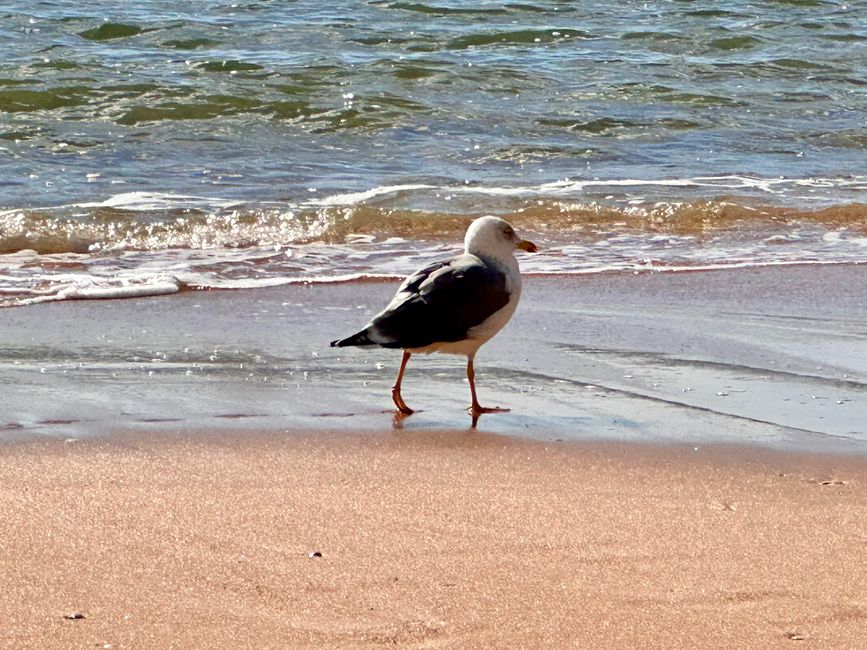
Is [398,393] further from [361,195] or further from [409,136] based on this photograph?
[409,136]

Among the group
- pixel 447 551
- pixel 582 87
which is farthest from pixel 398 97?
pixel 447 551

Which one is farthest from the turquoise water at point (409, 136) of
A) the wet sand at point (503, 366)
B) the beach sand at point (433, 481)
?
the beach sand at point (433, 481)

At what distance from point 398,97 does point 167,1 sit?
5.62 m

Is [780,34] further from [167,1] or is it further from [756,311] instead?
[756,311]

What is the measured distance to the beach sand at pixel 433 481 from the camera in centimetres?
307

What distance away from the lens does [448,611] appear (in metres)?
3.09

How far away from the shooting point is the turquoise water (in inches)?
328

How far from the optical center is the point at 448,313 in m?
5.12

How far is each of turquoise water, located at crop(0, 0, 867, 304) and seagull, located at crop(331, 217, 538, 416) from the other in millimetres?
2145

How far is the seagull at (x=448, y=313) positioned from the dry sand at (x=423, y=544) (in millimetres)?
611

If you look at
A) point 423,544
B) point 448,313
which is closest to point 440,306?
point 448,313

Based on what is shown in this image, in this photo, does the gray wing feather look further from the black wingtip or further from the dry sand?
the dry sand

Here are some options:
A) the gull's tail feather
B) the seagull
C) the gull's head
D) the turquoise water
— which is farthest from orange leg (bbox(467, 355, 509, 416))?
the turquoise water

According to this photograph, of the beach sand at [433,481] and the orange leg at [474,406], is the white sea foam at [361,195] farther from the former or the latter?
the orange leg at [474,406]
